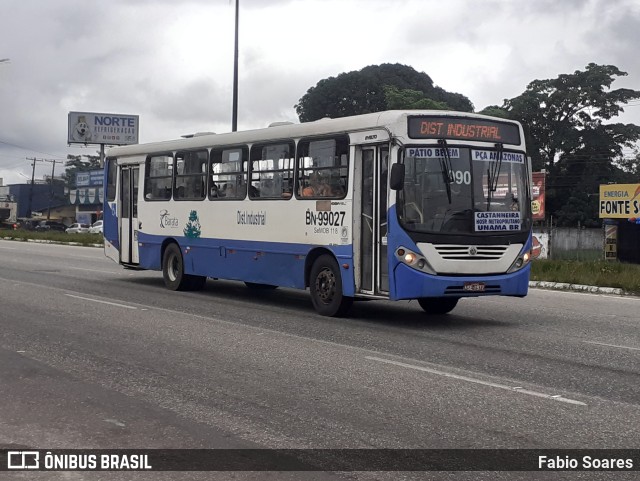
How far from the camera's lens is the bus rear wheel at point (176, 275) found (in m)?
18.1

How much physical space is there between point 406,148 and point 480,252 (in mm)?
1833

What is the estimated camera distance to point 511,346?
441 inches

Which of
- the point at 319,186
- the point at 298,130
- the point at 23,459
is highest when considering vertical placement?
the point at 298,130

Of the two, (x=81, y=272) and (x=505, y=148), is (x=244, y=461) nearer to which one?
(x=505, y=148)

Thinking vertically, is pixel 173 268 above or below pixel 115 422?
above

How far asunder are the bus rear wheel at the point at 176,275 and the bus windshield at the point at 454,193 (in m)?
6.82

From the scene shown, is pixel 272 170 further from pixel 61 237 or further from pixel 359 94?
pixel 359 94

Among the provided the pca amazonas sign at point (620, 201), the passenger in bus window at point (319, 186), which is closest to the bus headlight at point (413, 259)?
the passenger in bus window at point (319, 186)

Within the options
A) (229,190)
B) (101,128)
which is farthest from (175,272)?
(101,128)

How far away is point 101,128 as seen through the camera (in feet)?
264

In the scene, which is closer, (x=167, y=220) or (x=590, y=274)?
(x=167, y=220)

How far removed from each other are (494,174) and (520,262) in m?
1.37

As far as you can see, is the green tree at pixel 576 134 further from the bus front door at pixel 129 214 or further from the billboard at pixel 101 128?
the bus front door at pixel 129 214

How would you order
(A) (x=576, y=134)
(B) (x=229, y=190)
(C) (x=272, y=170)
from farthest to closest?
(A) (x=576, y=134) → (B) (x=229, y=190) → (C) (x=272, y=170)
